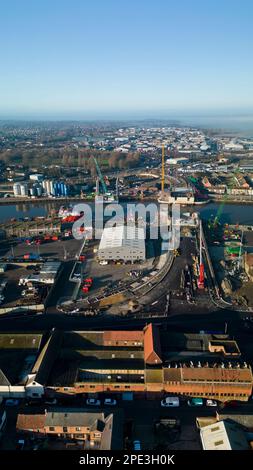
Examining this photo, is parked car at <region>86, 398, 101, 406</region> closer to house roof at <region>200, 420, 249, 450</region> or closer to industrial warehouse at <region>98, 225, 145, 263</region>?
house roof at <region>200, 420, 249, 450</region>

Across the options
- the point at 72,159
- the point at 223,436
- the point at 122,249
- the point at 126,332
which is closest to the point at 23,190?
the point at 72,159

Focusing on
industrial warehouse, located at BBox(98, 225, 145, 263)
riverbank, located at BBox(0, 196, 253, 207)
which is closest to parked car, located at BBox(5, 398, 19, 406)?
industrial warehouse, located at BBox(98, 225, 145, 263)

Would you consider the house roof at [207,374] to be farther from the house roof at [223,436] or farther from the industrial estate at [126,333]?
the house roof at [223,436]

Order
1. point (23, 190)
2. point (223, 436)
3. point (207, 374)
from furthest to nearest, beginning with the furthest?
point (23, 190) → point (207, 374) → point (223, 436)

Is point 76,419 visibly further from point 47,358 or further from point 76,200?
point 76,200

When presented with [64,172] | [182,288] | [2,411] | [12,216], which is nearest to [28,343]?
[2,411]

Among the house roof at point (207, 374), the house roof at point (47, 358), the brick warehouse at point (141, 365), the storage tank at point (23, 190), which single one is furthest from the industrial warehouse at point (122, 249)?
the storage tank at point (23, 190)
